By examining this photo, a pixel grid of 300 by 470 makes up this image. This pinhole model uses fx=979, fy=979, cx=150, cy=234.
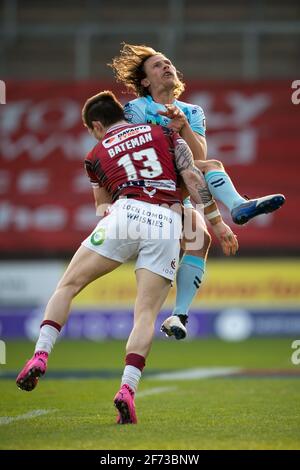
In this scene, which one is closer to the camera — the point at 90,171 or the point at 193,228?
the point at 90,171

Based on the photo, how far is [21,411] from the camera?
720 cm

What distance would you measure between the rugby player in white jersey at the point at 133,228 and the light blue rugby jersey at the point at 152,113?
0.35 m

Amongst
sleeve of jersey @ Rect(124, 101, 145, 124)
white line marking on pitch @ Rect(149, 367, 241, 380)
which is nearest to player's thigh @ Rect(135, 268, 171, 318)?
sleeve of jersey @ Rect(124, 101, 145, 124)

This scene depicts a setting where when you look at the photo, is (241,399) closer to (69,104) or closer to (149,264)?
(149,264)

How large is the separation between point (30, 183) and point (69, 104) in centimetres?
162

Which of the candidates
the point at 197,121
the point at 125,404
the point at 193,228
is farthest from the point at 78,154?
the point at 125,404

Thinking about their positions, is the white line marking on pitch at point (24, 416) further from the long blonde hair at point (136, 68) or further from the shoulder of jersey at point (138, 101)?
the long blonde hair at point (136, 68)

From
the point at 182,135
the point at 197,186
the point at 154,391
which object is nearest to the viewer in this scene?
the point at 197,186

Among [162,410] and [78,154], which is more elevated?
[78,154]

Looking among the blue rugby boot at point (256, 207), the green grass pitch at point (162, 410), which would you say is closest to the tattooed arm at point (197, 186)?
the blue rugby boot at point (256, 207)

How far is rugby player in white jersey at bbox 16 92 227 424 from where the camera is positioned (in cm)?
624

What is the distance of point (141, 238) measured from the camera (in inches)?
252

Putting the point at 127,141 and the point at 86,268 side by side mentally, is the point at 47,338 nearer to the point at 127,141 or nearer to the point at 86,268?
the point at 86,268

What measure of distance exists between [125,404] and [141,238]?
43.2 inches
